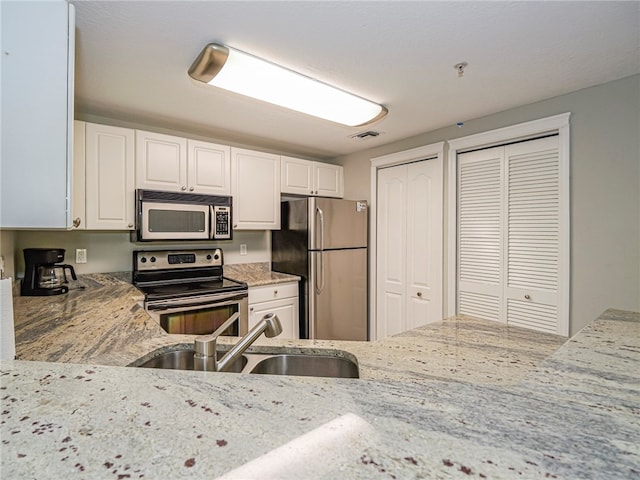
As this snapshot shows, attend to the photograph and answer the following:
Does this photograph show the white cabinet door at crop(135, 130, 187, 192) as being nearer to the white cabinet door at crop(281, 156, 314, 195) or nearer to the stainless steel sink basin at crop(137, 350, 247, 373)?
the white cabinet door at crop(281, 156, 314, 195)

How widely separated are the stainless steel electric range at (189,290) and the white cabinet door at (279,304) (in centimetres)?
9

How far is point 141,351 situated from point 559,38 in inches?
91.0

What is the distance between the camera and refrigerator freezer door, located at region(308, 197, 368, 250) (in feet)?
10.2

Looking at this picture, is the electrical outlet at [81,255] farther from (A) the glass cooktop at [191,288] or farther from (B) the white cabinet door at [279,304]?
(B) the white cabinet door at [279,304]

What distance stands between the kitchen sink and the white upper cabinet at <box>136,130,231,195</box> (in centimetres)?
184

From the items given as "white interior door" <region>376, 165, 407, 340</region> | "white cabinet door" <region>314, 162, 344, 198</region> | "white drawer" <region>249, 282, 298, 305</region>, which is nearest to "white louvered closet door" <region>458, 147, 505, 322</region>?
"white interior door" <region>376, 165, 407, 340</region>

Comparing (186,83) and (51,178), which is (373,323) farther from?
(51,178)

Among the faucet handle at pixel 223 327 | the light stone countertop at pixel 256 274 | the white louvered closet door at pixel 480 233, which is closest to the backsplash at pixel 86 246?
the light stone countertop at pixel 256 274

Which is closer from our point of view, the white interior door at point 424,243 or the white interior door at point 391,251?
the white interior door at point 424,243

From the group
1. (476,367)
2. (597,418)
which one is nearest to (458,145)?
(476,367)

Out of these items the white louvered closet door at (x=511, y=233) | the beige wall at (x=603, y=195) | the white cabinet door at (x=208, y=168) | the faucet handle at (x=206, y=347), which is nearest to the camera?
the faucet handle at (x=206, y=347)

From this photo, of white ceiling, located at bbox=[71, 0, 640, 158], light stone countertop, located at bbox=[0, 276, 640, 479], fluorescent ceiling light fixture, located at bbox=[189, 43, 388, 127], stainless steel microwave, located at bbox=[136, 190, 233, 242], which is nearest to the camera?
light stone countertop, located at bbox=[0, 276, 640, 479]

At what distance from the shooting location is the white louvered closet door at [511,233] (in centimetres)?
235

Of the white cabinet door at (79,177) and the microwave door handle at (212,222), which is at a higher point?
the white cabinet door at (79,177)
